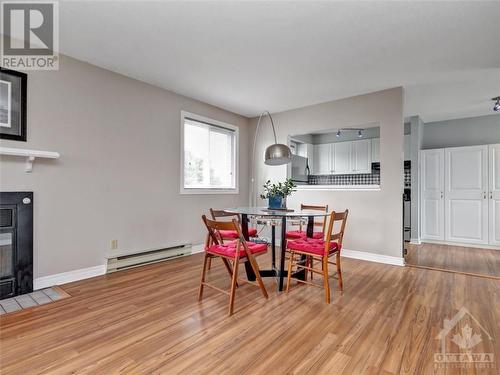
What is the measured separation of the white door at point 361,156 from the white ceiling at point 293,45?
2.03 metres

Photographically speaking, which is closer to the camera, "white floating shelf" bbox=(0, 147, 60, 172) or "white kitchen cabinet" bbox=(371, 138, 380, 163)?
"white floating shelf" bbox=(0, 147, 60, 172)

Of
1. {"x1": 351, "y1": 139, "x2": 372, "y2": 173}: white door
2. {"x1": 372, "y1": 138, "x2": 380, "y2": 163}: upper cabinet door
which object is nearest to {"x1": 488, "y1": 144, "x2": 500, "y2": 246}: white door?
{"x1": 372, "y1": 138, "x2": 380, "y2": 163}: upper cabinet door

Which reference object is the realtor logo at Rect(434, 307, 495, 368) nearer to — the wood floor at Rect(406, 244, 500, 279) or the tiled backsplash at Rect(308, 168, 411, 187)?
the wood floor at Rect(406, 244, 500, 279)

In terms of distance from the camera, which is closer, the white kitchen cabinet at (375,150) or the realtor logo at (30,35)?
the realtor logo at (30,35)

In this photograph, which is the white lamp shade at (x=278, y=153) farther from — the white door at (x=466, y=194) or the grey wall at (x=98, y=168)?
the white door at (x=466, y=194)

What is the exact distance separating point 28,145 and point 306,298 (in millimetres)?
3142

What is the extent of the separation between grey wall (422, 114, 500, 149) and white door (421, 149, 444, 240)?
48 cm

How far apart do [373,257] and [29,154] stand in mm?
4428

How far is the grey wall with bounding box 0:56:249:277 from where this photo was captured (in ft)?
8.95

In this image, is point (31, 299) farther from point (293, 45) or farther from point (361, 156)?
point (361, 156)

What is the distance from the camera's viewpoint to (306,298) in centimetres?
250

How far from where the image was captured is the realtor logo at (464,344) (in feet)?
5.23

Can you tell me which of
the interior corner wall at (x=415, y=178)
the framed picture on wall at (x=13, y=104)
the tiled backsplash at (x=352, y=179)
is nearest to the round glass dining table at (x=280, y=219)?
the framed picture on wall at (x=13, y=104)

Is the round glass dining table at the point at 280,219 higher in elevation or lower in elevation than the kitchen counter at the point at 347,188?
lower
